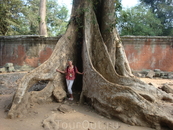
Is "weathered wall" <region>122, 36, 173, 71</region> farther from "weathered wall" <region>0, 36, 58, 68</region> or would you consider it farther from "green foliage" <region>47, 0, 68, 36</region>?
"green foliage" <region>47, 0, 68, 36</region>

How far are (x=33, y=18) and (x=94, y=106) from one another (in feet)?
40.1

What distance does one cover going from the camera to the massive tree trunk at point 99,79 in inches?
95.7

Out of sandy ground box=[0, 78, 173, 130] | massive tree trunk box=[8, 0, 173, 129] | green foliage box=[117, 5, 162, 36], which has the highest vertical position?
green foliage box=[117, 5, 162, 36]

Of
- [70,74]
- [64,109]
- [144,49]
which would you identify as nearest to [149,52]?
[144,49]

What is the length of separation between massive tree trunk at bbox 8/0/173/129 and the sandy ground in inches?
5.3

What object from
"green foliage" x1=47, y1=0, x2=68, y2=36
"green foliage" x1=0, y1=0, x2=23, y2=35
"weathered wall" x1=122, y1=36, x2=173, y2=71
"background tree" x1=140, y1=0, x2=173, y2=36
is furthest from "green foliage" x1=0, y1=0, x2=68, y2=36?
"background tree" x1=140, y1=0, x2=173, y2=36

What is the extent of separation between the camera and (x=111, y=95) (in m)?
2.68

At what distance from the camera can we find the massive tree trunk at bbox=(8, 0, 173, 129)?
243cm

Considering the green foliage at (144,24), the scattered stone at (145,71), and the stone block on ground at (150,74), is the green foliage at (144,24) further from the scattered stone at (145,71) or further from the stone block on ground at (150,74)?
the stone block on ground at (150,74)

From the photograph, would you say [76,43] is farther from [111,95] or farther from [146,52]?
[146,52]

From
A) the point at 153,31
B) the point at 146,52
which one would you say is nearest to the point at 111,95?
the point at 146,52

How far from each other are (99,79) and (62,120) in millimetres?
1017

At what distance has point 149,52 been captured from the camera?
765 centimetres

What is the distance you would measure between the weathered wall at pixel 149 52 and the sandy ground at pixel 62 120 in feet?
17.7
